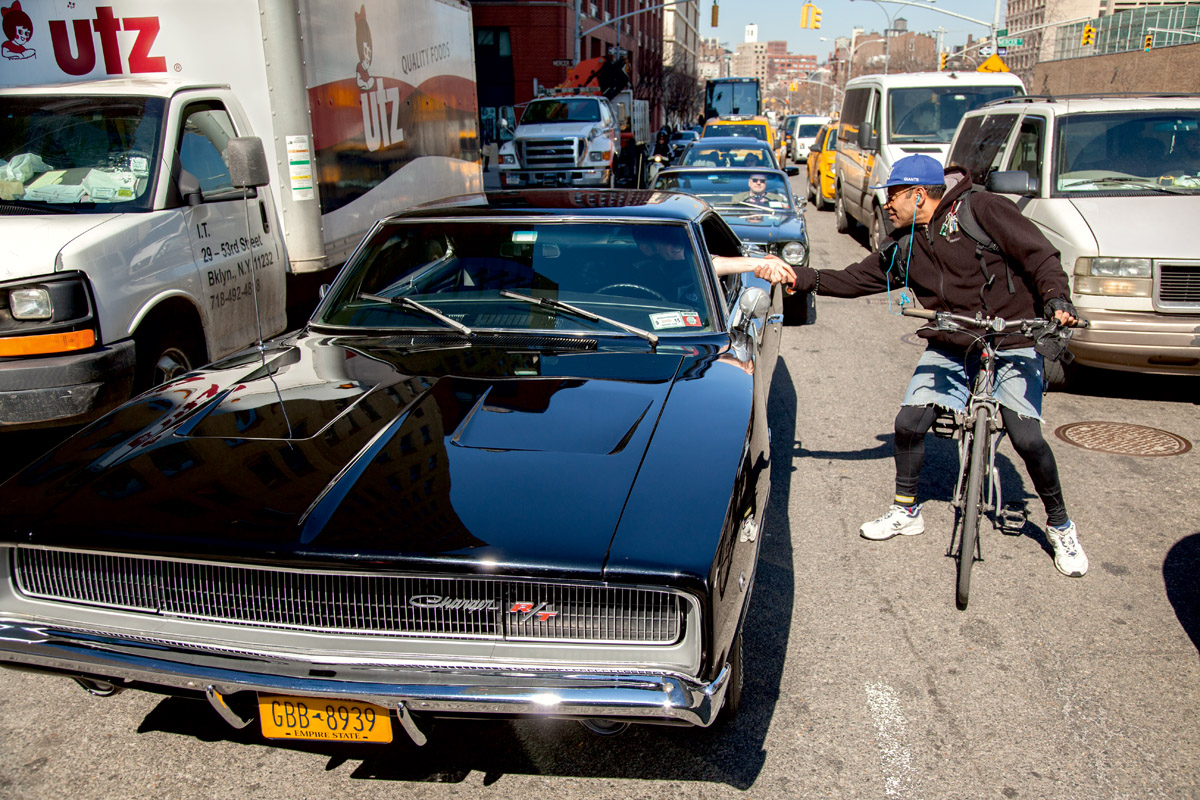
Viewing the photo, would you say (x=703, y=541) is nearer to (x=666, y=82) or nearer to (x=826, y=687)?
(x=826, y=687)

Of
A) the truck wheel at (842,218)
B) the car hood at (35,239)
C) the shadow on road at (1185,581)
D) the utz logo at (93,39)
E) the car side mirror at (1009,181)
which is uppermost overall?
the utz logo at (93,39)

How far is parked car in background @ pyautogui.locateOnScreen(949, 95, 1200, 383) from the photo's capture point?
6.25 meters

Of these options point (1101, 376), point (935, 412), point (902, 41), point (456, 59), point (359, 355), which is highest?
point (902, 41)

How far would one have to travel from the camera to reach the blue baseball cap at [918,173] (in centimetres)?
393

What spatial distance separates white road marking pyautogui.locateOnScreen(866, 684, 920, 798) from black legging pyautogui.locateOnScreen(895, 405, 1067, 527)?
1347 mm

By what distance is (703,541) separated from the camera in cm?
242

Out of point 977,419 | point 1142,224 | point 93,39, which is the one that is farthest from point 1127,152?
point 93,39

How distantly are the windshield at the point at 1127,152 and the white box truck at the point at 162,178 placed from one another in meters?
5.79

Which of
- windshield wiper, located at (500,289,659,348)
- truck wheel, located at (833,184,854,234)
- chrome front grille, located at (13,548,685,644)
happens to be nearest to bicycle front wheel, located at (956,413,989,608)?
windshield wiper, located at (500,289,659,348)

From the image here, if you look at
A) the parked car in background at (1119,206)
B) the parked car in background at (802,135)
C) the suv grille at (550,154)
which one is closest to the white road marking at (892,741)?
the parked car in background at (1119,206)

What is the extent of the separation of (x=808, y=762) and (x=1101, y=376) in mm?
5920

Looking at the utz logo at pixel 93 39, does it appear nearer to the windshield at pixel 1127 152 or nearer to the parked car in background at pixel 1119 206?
the parked car in background at pixel 1119 206

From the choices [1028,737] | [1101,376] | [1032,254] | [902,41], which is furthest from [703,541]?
[902,41]

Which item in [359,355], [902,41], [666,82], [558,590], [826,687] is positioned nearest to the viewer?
[558,590]
